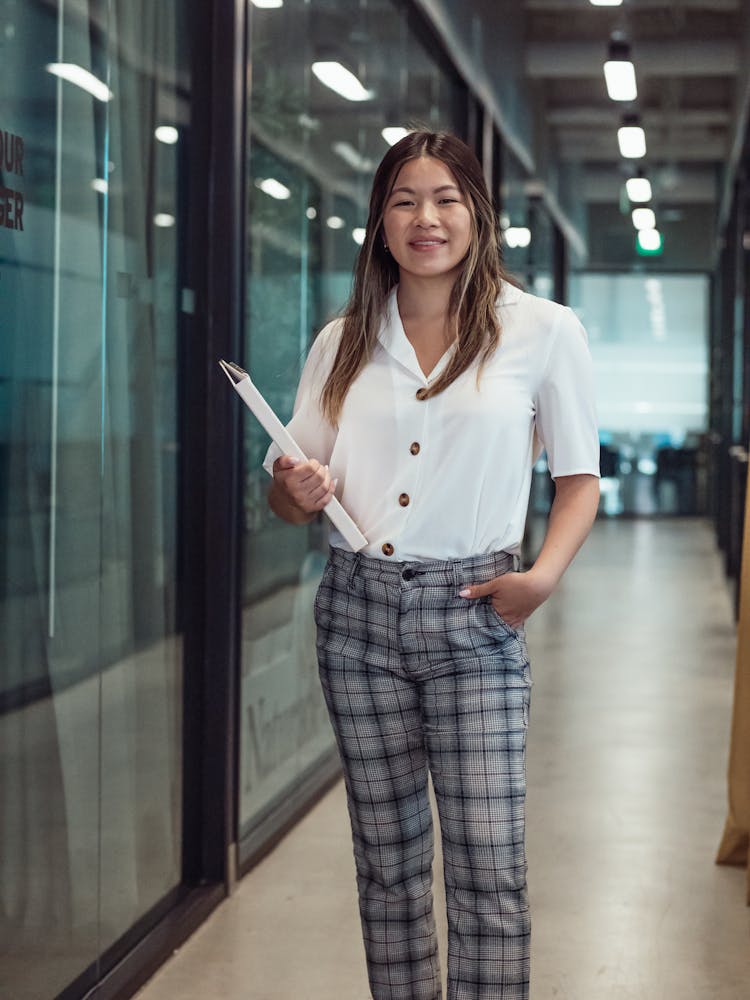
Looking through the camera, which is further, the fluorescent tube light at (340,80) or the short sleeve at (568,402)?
the fluorescent tube light at (340,80)

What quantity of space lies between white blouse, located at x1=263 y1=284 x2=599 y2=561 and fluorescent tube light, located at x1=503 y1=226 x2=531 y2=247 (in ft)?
22.4

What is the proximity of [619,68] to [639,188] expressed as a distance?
477 centimetres

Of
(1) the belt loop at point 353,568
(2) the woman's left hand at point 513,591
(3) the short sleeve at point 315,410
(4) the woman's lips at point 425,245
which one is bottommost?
(2) the woman's left hand at point 513,591

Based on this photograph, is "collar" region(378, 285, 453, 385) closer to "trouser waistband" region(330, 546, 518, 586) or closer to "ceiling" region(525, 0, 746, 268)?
"trouser waistband" region(330, 546, 518, 586)

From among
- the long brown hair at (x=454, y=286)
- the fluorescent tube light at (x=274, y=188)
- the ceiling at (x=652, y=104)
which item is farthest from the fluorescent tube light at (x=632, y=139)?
the long brown hair at (x=454, y=286)

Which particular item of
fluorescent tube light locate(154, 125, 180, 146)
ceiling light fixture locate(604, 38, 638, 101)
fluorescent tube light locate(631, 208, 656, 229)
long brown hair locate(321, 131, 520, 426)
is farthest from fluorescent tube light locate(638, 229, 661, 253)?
long brown hair locate(321, 131, 520, 426)

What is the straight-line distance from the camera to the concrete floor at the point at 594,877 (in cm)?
293

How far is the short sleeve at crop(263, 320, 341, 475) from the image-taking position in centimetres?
208

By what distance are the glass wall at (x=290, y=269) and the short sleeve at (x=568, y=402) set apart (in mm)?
1389

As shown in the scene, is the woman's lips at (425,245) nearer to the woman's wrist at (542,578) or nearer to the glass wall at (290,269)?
the woman's wrist at (542,578)

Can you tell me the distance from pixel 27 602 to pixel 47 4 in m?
1.04

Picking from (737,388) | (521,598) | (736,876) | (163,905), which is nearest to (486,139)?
(737,388)

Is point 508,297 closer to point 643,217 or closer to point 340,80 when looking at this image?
point 340,80

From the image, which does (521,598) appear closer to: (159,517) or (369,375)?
(369,375)
